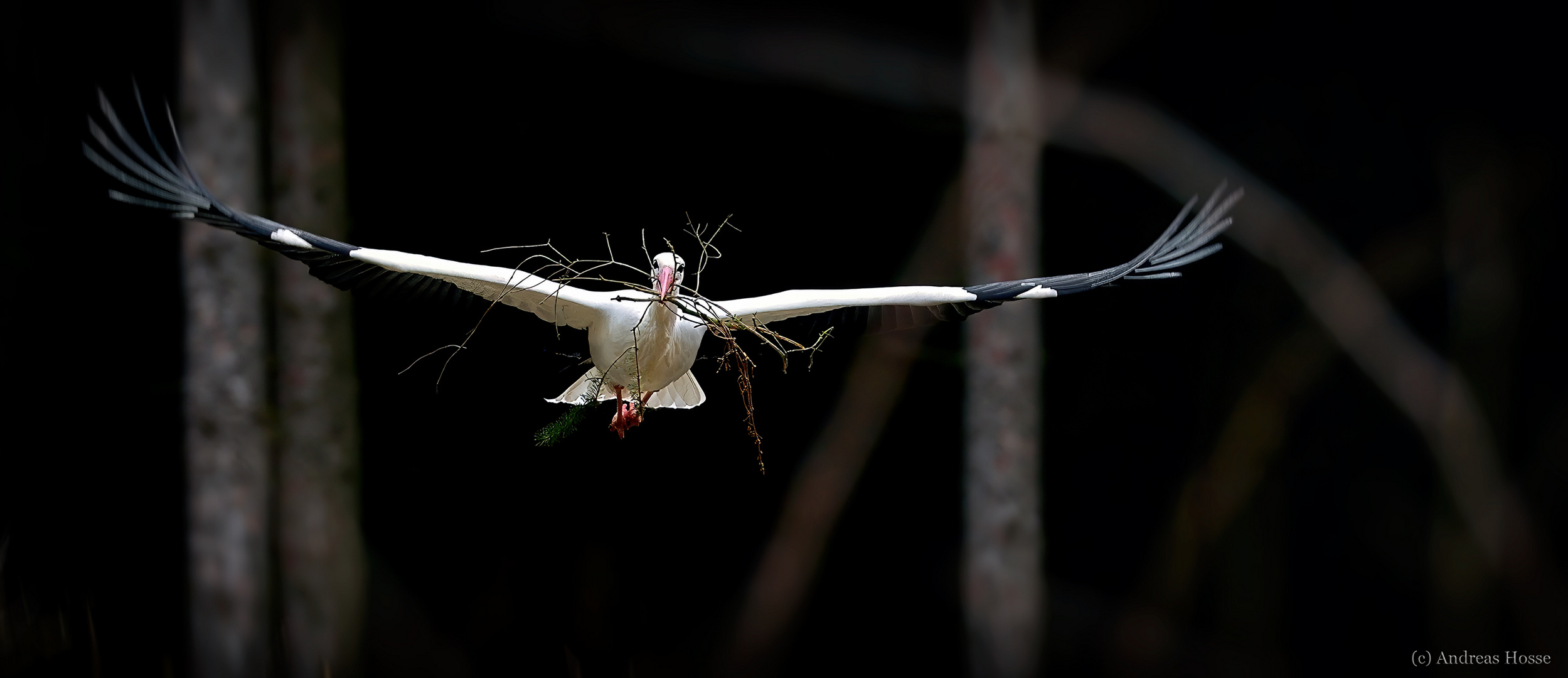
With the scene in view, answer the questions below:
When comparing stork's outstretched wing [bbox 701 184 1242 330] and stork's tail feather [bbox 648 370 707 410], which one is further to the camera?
stork's tail feather [bbox 648 370 707 410]

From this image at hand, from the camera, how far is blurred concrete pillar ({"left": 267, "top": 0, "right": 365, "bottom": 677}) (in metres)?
1.66

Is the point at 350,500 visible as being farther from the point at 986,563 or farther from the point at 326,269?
the point at 986,563

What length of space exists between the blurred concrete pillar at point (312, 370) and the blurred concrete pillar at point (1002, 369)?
1.15m

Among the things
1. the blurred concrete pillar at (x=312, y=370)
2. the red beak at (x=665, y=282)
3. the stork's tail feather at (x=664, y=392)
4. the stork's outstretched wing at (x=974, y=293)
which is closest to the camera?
the red beak at (x=665, y=282)

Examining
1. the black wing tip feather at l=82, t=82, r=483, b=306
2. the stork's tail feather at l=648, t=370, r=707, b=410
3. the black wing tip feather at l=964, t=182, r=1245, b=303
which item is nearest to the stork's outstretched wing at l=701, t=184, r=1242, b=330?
the black wing tip feather at l=964, t=182, r=1245, b=303

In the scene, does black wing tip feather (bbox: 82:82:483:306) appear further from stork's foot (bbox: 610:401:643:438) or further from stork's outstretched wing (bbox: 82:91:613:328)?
stork's foot (bbox: 610:401:643:438)

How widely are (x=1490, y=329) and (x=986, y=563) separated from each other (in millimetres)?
1472

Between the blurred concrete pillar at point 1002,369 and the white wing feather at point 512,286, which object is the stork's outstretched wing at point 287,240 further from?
the blurred concrete pillar at point 1002,369

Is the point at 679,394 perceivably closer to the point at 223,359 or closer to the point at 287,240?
the point at 287,240

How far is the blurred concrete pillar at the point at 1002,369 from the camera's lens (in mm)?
1613

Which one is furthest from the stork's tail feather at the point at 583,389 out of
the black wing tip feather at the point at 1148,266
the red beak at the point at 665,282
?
the black wing tip feather at the point at 1148,266

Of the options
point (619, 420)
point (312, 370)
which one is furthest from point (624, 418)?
point (312, 370)

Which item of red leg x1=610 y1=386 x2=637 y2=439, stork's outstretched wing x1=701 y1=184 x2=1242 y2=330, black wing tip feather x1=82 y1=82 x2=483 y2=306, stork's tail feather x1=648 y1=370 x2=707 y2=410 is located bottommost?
red leg x1=610 y1=386 x2=637 y2=439

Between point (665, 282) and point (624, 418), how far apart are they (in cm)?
21
